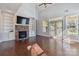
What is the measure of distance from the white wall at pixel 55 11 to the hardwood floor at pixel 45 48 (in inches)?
9.1

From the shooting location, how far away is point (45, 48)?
1862 mm

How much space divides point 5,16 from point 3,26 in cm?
18

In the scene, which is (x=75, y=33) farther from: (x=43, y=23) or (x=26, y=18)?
(x=26, y=18)

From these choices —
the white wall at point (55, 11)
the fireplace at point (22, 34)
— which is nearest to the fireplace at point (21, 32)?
the fireplace at point (22, 34)

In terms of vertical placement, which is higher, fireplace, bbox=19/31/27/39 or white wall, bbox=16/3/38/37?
white wall, bbox=16/3/38/37

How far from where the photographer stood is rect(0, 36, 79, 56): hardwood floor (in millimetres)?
1826

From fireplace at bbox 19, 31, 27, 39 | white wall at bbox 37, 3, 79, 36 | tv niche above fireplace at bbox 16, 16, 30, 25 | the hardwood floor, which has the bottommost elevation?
the hardwood floor

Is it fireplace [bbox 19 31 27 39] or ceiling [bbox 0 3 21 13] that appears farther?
fireplace [bbox 19 31 27 39]

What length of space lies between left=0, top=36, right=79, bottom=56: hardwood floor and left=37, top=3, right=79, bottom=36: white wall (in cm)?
23

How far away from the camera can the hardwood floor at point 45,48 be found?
183 centimetres

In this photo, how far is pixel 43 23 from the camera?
1.99 m

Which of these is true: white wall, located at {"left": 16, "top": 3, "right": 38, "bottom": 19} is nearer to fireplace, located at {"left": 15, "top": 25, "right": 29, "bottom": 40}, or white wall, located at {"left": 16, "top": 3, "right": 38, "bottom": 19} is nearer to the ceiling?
the ceiling

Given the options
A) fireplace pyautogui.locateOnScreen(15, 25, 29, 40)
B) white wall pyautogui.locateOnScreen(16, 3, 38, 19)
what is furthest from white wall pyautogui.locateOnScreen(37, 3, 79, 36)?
fireplace pyautogui.locateOnScreen(15, 25, 29, 40)

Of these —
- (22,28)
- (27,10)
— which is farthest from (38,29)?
(27,10)
